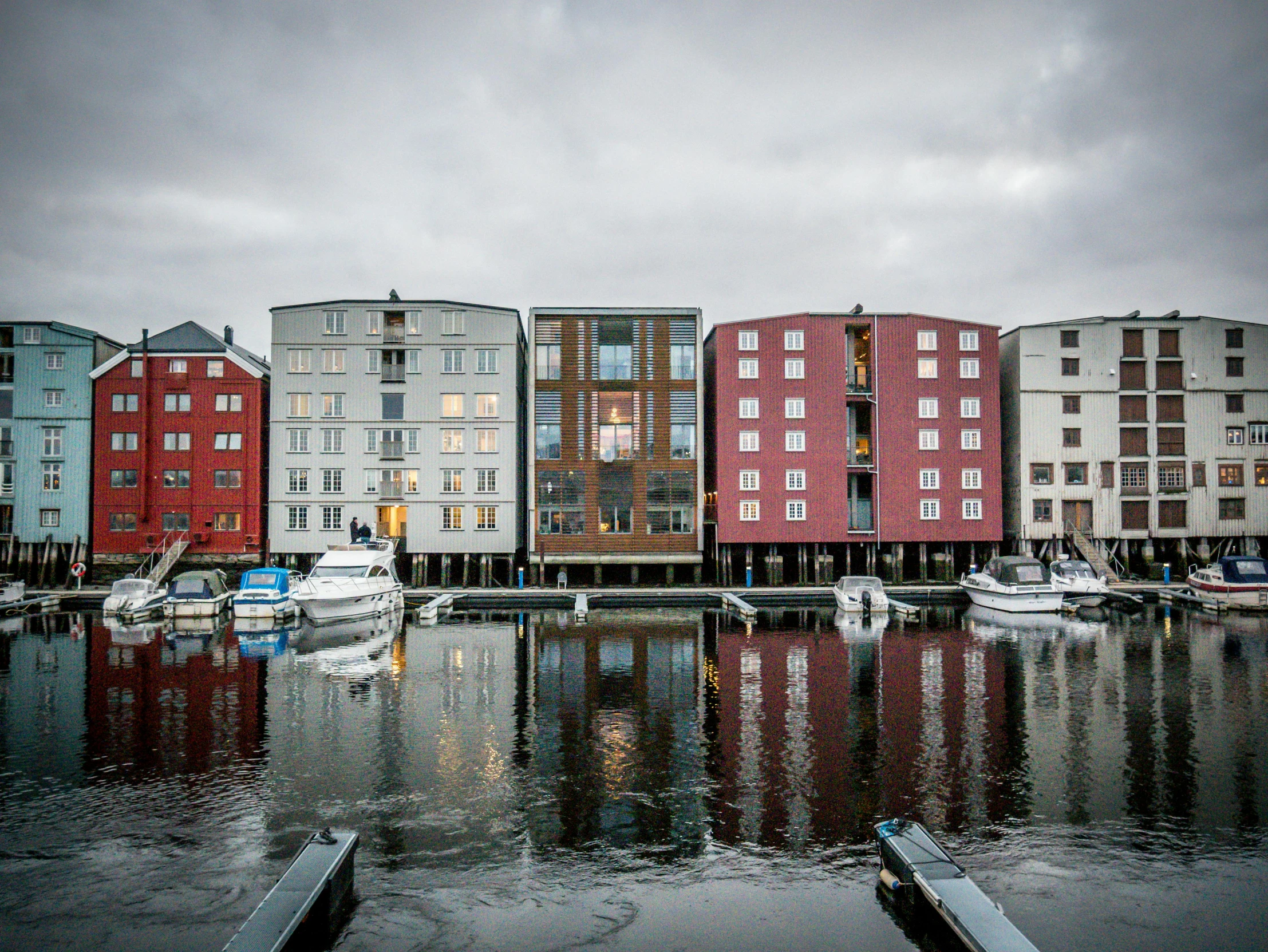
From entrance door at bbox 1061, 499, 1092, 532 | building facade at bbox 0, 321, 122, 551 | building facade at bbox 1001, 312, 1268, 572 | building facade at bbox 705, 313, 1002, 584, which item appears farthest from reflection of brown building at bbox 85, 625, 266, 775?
entrance door at bbox 1061, 499, 1092, 532

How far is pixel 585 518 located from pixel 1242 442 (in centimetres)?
4500

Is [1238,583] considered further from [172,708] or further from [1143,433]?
[172,708]

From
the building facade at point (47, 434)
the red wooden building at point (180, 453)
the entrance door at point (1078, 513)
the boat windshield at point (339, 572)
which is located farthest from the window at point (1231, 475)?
the building facade at point (47, 434)

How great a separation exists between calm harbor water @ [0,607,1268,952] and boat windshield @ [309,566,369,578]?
9593 mm

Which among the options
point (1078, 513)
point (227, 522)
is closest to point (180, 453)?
point (227, 522)

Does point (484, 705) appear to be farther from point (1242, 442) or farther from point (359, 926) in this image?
point (1242, 442)

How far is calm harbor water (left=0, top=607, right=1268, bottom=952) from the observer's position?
10.6 meters

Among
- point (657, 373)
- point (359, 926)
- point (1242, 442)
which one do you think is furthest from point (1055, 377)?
point (359, 926)

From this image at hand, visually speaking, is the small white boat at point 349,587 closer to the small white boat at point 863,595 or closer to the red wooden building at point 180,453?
the red wooden building at point 180,453

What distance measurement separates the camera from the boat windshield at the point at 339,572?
3816cm

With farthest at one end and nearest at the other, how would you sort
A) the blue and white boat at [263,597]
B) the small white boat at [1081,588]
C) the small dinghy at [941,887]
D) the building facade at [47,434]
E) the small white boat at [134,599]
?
the building facade at [47,434], the small white boat at [1081,588], the small white boat at [134,599], the blue and white boat at [263,597], the small dinghy at [941,887]

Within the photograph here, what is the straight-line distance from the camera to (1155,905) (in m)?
10.9

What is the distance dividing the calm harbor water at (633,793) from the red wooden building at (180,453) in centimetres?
2342

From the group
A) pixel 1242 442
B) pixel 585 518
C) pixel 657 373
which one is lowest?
pixel 585 518
